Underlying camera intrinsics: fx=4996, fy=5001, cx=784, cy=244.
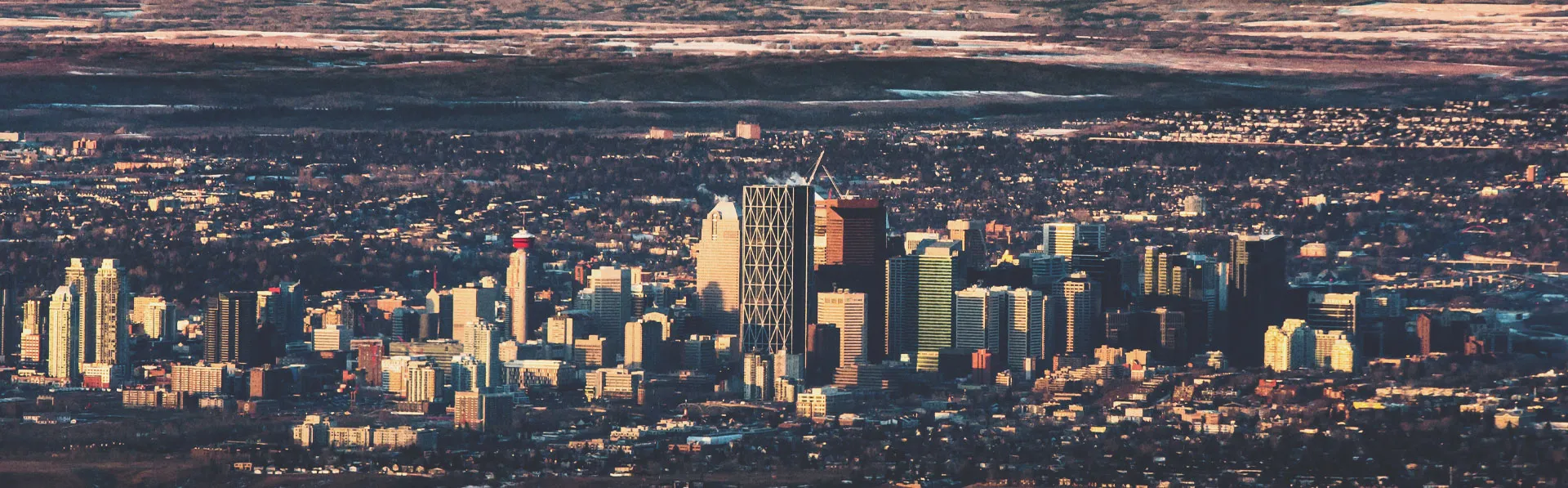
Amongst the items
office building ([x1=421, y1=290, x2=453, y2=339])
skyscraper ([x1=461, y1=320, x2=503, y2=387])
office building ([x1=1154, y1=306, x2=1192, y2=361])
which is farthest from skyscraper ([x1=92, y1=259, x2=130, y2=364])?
office building ([x1=1154, y1=306, x2=1192, y2=361])

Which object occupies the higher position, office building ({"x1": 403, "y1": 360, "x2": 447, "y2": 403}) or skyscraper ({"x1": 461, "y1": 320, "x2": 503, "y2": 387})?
skyscraper ({"x1": 461, "y1": 320, "x2": 503, "y2": 387})

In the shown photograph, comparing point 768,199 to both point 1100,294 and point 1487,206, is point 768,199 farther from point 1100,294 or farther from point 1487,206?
point 1487,206

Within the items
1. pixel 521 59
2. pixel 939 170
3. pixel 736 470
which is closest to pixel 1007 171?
pixel 939 170

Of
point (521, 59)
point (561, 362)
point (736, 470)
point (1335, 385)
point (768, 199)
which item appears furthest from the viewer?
point (521, 59)

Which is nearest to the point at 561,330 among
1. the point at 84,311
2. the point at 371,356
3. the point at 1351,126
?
the point at 371,356

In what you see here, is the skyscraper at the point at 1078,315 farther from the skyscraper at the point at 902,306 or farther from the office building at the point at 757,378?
the office building at the point at 757,378

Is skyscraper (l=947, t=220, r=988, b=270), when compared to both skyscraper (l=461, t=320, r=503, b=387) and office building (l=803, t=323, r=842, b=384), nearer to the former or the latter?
office building (l=803, t=323, r=842, b=384)
